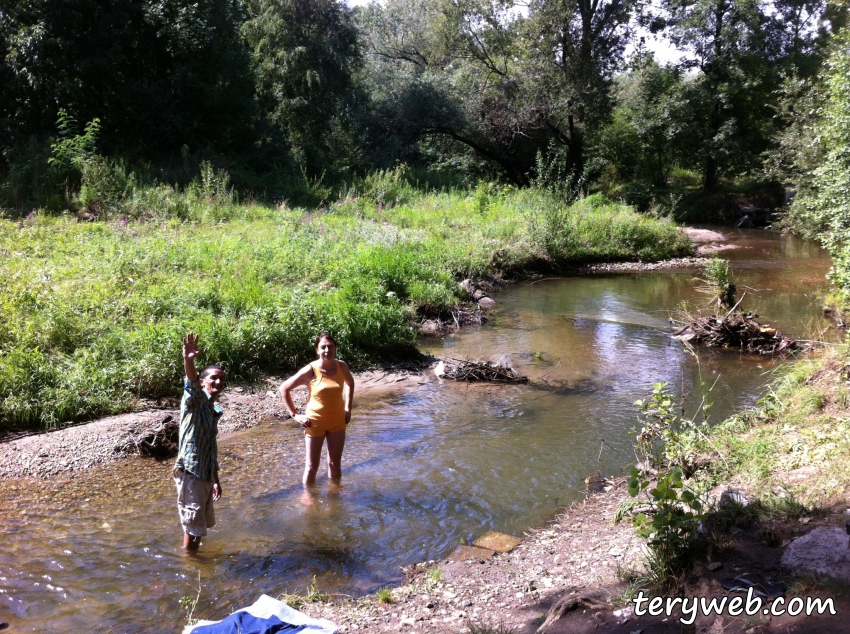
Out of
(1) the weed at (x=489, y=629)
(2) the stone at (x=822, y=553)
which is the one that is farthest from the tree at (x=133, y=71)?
(2) the stone at (x=822, y=553)

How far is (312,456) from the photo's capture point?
624 centimetres

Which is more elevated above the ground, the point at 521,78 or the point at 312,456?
the point at 521,78

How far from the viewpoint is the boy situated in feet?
16.0

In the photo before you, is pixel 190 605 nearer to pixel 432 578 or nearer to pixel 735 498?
pixel 432 578

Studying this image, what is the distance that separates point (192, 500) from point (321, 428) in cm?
148

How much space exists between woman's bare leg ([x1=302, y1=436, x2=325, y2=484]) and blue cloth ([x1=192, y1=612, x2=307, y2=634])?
2.33 meters

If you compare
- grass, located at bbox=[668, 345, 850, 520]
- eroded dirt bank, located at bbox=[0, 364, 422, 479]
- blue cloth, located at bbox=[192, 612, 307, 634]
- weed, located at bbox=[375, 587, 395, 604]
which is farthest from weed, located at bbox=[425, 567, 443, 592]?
eroded dirt bank, located at bbox=[0, 364, 422, 479]

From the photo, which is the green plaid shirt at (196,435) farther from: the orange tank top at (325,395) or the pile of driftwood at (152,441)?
the pile of driftwood at (152,441)

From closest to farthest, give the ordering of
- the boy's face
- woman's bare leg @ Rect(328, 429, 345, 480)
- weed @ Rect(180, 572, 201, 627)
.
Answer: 1. weed @ Rect(180, 572, 201, 627)
2. the boy's face
3. woman's bare leg @ Rect(328, 429, 345, 480)

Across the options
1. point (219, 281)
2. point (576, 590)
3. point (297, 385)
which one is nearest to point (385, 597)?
point (576, 590)

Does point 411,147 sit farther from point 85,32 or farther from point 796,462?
point 796,462

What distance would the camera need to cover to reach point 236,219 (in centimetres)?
1662

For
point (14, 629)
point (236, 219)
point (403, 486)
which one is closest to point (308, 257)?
point (236, 219)

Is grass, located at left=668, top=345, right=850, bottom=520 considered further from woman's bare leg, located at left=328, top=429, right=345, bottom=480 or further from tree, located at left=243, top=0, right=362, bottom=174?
tree, located at left=243, top=0, right=362, bottom=174
